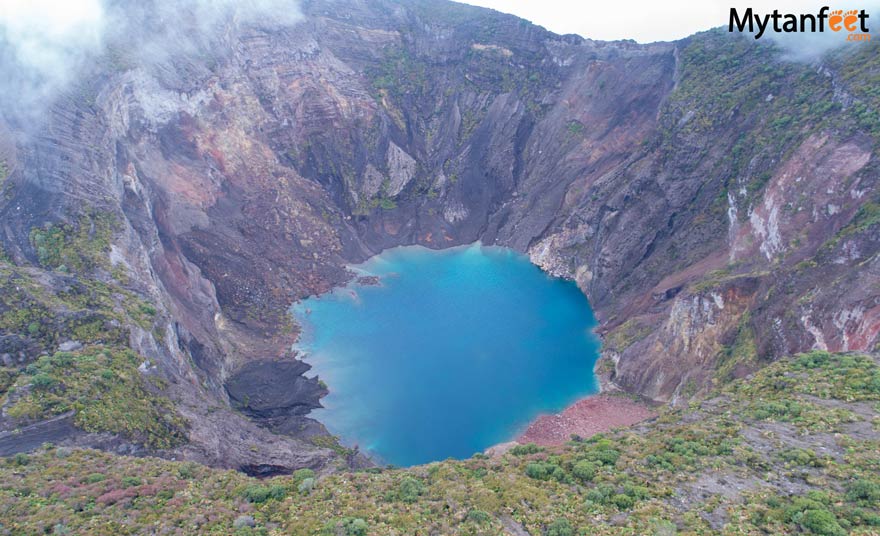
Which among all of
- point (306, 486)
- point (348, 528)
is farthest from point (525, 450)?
A: point (348, 528)

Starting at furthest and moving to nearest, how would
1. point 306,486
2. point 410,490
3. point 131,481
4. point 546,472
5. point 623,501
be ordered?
point 306,486 < point 546,472 < point 131,481 < point 410,490 < point 623,501

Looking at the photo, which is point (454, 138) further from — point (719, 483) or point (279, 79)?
point (719, 483)

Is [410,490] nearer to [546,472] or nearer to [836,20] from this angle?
[546,472]

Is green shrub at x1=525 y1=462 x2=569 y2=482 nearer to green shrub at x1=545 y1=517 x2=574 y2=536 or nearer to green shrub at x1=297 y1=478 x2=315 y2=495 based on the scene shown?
green shrub at x1=545 y1=517 x2=574 y2=536

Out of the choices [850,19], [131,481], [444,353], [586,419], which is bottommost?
[131,481]

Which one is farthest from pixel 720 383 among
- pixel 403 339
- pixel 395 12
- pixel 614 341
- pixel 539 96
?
pixel 395 12

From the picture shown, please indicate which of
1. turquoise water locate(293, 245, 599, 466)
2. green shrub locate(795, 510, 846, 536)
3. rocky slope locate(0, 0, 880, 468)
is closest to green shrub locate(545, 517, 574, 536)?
green shrub locate(795, 510, 846, 536)

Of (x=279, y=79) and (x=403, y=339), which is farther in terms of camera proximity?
(x=279, y=79)
